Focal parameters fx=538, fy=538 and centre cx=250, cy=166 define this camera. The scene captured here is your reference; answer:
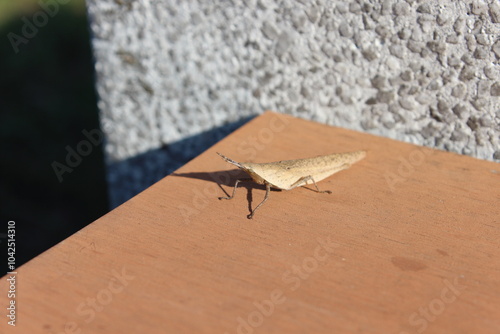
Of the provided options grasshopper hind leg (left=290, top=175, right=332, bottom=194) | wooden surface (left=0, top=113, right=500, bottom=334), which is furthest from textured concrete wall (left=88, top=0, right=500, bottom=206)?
grasshopper hind leg (left=290, top=175, right=332, bottom=194)

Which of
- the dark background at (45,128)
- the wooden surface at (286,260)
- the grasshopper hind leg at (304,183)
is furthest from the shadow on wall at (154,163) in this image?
the dark background at (45,128)

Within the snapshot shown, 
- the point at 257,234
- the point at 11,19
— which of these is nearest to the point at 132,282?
the point at 257,234

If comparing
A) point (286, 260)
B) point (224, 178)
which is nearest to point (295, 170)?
point (224, 178)

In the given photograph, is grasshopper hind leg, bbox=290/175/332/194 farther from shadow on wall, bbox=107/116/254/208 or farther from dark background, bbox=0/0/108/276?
dark background, bbox=0/0/108/276

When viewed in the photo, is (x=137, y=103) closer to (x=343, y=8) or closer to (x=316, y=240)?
(x=343, y=8)

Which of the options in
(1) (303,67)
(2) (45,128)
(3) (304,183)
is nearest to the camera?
(3) (304,183)

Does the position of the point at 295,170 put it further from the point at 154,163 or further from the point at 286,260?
the point at 154,163
